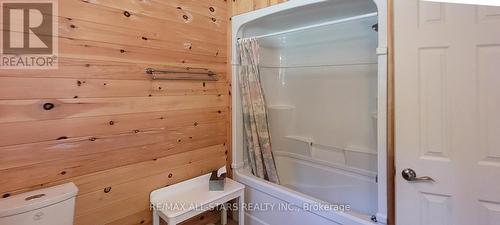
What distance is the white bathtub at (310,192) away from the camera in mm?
1892

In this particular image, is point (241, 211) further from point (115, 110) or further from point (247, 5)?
point (247, 5)

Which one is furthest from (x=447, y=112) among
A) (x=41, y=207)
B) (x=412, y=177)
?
(x=41, y=207)

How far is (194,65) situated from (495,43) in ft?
6.60

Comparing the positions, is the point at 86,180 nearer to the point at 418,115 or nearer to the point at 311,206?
the point at 311,206

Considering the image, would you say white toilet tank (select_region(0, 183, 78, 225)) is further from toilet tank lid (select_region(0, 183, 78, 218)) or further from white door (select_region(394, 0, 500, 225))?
white door (select_region(394, 0, 500, 225))

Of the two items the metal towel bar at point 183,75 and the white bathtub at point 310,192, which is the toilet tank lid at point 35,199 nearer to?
the metal towel bar at point 183,75

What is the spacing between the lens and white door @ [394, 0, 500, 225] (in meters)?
1.27

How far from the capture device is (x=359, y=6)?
207cm

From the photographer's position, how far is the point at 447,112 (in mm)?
1379

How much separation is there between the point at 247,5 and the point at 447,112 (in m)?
1.83

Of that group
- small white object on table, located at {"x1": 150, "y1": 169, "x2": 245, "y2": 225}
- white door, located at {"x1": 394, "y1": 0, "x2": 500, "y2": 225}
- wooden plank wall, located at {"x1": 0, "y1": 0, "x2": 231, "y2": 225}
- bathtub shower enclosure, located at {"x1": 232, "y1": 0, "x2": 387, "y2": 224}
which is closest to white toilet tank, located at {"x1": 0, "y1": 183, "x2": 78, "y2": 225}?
wooden plank wall, located at {"x1": 0, "y1": 0, "x2": 231, "y2": 225}

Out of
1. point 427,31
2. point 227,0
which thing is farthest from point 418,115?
point 227,0

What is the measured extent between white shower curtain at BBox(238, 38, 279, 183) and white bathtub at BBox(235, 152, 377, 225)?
0.50 feet

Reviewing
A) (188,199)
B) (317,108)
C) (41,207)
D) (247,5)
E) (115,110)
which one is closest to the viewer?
(41,207)
